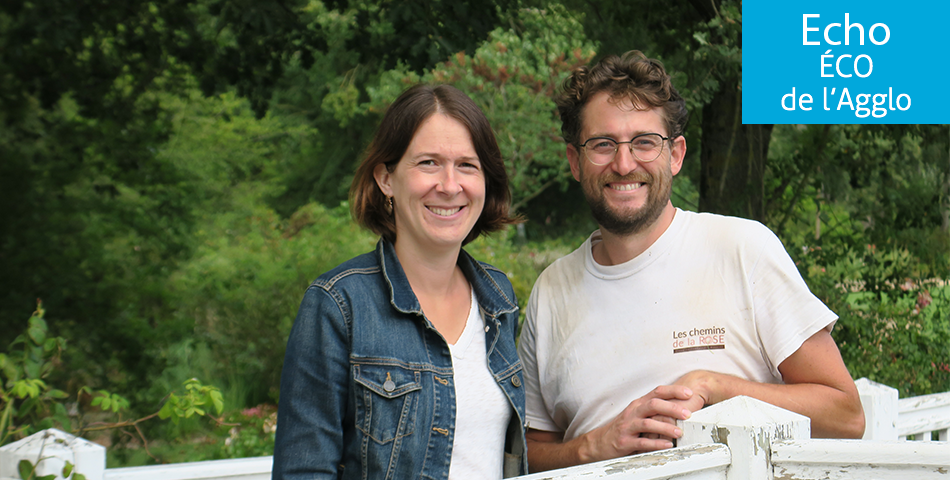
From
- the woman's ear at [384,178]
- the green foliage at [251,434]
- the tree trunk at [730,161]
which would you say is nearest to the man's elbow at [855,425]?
the woman's ear at [384,178]

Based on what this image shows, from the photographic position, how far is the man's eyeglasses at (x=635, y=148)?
189cm

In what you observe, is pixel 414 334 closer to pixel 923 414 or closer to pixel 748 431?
pixel 748 431

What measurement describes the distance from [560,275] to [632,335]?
310 mm

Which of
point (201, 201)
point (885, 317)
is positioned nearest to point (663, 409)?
point (885, 317)

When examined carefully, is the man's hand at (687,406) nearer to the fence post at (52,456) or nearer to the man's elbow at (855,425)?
the man's elbow at (855,425)

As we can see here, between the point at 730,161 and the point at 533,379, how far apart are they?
2.78 m

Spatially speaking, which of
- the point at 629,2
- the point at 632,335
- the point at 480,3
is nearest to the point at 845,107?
the point at 629,2

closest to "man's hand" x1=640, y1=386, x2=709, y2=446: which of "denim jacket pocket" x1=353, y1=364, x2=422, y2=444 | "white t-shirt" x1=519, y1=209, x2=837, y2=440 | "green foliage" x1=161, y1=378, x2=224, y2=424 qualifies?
"white t-shirt" x1=519, y1=209, x2=837, y2=440

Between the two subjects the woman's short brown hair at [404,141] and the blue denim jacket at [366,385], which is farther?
the woman's short brown hair at [404,141]

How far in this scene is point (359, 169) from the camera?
1.79m

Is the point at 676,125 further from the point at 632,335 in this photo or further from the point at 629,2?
the point at 629,2

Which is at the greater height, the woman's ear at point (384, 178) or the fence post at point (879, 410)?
the woman's ear at point (384, 178)

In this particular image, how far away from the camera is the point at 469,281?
1.87m

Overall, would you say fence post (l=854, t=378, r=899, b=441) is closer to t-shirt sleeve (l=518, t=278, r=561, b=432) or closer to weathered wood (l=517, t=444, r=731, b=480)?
t-shirt sleeve (l=518, t=278, r=561, b=432)
